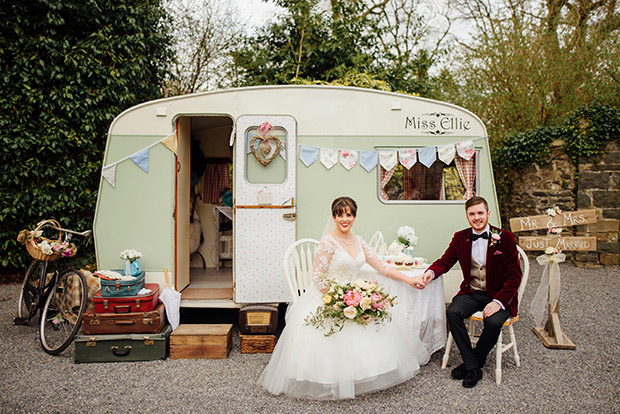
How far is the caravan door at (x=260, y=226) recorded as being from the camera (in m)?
4.49

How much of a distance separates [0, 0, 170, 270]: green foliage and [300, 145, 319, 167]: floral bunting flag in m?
4.22

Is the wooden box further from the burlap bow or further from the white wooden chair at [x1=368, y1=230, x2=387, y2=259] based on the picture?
the burlap bow

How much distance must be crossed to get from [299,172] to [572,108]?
286 inches

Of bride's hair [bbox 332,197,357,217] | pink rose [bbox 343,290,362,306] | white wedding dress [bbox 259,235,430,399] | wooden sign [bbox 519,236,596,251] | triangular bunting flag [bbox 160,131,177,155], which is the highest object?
triangular bunting flag [bbox 160,131,177,155]

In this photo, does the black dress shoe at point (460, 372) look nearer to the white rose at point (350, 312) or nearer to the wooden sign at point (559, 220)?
the white rose at point (350, 312)

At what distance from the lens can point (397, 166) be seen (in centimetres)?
461

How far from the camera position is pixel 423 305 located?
12.5 feet

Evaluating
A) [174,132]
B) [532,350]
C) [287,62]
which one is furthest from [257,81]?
[532,350]

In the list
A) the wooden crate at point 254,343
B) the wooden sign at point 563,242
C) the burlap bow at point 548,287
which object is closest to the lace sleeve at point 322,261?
the wooden crate at point 254,343

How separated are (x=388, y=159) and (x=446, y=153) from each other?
0.61 metres

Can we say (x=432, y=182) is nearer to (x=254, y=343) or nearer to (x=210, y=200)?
(x=254, y=343)

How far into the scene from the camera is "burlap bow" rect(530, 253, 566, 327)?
4.22 metres

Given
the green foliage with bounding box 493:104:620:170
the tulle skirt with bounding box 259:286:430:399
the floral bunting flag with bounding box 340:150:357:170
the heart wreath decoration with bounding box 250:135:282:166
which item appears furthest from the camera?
the green foliage with bounding box 493:104:620:170

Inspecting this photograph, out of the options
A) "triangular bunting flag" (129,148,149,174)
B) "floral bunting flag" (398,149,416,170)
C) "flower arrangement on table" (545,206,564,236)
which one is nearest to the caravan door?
"triangular bunting flag" (129,148,149,174)
